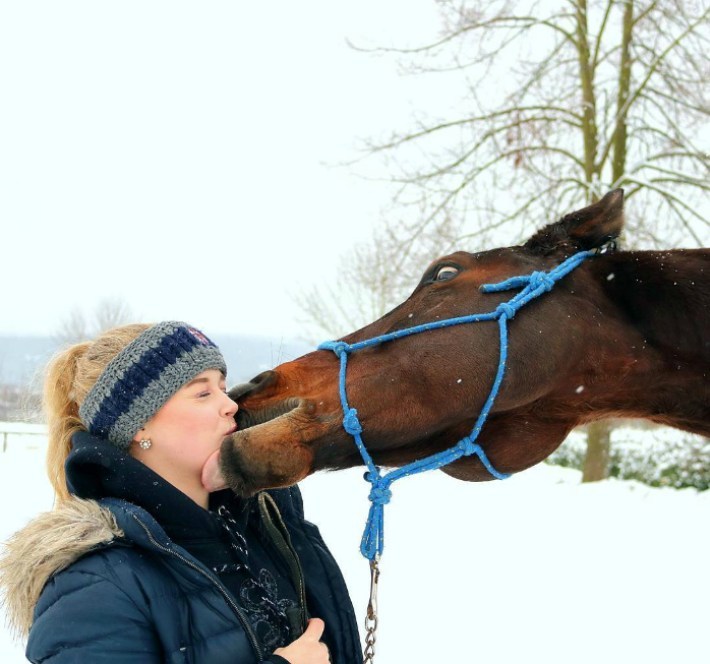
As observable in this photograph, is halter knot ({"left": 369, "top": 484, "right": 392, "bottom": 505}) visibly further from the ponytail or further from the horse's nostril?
the ponytail

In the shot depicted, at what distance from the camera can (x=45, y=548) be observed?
4.81ft

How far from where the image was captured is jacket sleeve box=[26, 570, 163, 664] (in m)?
1.36

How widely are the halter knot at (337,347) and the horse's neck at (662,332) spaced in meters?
0.84

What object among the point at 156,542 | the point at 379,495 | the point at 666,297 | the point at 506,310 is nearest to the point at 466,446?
the point at 379,495

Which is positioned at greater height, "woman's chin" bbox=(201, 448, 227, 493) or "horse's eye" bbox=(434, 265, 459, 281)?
"horse's eye" bbox=(434, 265, 459, 281)

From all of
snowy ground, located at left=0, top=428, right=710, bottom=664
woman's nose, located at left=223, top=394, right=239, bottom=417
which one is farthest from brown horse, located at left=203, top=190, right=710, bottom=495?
snowy ground, located at left=0, top=428, right=710, bottom=664

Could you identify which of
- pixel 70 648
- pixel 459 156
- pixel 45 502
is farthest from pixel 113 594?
pixel 459 156

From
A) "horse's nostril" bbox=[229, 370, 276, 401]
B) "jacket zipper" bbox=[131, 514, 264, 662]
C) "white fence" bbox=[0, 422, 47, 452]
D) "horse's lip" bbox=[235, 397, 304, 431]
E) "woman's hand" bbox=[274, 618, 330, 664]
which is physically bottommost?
"white fence" bbox=[0, 422, 47, 452]

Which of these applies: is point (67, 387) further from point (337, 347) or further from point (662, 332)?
point (662, 332)

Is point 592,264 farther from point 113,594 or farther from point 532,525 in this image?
point 532,525

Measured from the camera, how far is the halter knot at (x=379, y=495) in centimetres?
203

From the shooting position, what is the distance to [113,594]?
1.43 m

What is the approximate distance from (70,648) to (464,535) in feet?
21.6

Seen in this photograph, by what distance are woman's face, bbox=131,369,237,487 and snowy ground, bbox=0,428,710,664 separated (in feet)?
11.2
